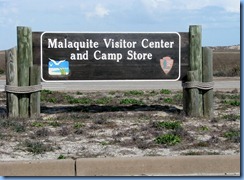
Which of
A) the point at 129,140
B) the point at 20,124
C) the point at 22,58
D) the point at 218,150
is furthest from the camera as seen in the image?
the point at 22,58

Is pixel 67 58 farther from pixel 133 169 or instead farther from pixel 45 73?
pixel 133 169

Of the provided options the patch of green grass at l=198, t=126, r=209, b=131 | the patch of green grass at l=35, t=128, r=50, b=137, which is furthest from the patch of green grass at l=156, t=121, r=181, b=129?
the patch of green grass at l=35, t=128, r=50, b=137

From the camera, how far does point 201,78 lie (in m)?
11.3

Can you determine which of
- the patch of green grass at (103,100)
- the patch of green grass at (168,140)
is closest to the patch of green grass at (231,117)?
the patch of green grass at (168,140)

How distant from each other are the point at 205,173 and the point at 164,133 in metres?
2.28

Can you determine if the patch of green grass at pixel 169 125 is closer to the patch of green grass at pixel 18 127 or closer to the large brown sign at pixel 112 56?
the large brown sign at pixel 112 56

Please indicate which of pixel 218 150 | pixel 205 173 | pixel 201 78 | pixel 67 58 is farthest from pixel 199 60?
pixel 205 173

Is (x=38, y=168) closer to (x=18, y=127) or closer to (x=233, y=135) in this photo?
(x=18, y=127)

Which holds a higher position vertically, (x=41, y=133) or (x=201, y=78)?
(x=201, y=78)

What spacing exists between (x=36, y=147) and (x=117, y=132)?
1.85m

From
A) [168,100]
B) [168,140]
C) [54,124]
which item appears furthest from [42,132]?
[168,100]

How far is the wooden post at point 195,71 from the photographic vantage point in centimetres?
1117

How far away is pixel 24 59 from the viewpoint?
1077cm

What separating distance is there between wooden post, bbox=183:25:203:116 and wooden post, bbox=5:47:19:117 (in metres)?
3.38
